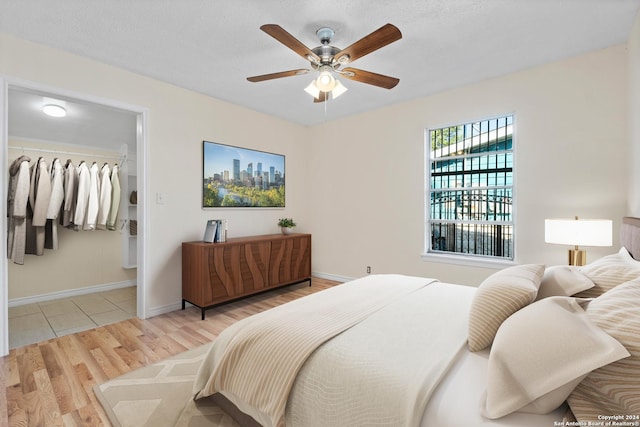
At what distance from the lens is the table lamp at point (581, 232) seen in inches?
87.5

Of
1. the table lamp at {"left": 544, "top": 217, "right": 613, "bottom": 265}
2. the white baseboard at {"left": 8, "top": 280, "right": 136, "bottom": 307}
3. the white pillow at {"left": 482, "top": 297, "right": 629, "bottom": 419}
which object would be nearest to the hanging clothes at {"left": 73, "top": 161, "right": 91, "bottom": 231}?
the white baseboard at {"left": 8, "top": 280, "right": 136, "bottom": 307}

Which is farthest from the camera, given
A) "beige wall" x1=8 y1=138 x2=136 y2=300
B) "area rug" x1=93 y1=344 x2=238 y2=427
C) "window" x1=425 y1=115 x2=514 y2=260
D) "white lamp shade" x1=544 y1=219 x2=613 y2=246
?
"beige wall" x1=8 y1=138 x2=136 y2=300

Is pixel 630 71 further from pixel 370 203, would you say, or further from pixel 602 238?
pixel 370 203

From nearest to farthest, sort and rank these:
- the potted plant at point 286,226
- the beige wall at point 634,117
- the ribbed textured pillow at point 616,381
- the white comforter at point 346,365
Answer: the ribbed textured pillow at point 616,381, the white comforter at point 346,365, the beige wall at point 634,117, the potted plant at point 286,226

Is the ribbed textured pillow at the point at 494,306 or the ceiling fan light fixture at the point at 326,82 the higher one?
the ceiling fan light fixture at the point at 326,82

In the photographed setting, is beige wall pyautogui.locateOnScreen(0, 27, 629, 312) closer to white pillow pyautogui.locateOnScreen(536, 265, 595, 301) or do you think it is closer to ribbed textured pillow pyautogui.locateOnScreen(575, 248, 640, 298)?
ribbed textured pillow pyautogui.locateOnScreen(575, 248, 640, 298)

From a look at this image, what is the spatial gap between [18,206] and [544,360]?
443cm

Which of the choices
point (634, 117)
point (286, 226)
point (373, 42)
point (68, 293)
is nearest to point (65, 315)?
point (68, 293)

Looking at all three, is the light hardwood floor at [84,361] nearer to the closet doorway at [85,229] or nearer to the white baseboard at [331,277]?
the closet doorway at [85,229]

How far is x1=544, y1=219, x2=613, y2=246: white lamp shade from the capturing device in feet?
7.29

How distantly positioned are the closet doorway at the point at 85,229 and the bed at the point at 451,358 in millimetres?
2351

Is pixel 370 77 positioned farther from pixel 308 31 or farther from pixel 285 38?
pixel 285 38

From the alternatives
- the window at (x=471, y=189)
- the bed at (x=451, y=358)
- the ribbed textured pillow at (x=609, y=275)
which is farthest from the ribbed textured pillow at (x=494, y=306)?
the window at (x=471, y=189)

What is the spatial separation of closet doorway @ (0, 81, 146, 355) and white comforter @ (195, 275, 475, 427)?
87.9 inches
